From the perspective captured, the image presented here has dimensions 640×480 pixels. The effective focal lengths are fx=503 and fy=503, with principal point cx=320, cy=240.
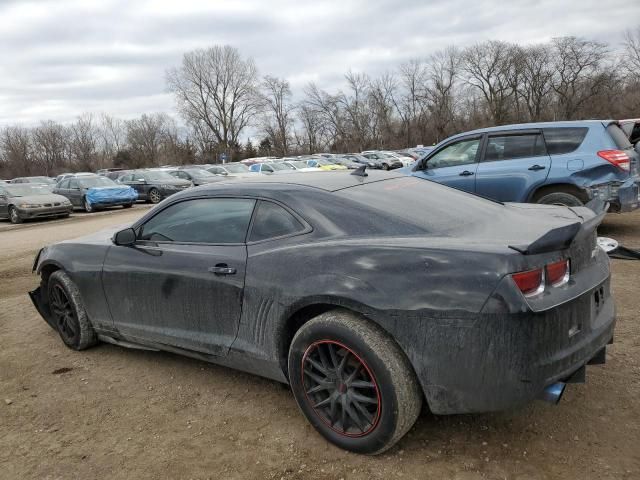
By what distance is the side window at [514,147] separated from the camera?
713 centimetres

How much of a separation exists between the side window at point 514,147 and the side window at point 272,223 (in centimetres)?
533

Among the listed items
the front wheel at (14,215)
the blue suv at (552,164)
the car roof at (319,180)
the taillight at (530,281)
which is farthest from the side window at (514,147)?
the front wheel at (14,215)

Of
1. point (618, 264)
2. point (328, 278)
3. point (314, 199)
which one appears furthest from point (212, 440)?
point (618, 264)

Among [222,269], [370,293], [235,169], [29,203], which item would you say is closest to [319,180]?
[222,269]

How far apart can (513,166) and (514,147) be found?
1.10 ft

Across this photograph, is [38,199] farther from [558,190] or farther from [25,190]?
[558,190]

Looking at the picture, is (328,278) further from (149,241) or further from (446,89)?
(446,89)

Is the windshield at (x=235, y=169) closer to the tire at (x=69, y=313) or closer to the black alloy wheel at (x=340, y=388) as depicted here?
the tire at (x=69, y=313)

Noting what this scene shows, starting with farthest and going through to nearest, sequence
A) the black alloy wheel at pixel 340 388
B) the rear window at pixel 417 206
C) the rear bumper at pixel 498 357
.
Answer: the rear window at pixel 417 206
the black alloy wheel at pixel 340 388
the rear bumper at pixel 498 357

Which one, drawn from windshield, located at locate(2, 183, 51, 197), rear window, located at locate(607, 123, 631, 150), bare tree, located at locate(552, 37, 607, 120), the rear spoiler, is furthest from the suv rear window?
bare tree, located at locate(552, 37, 607, 120)

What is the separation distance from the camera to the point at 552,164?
22.6ft

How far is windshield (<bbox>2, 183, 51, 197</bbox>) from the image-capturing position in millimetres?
17484

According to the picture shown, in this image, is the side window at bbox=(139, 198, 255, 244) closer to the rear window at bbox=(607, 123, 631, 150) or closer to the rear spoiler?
the rear spoiler

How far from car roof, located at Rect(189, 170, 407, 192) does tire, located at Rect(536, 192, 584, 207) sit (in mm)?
4006
